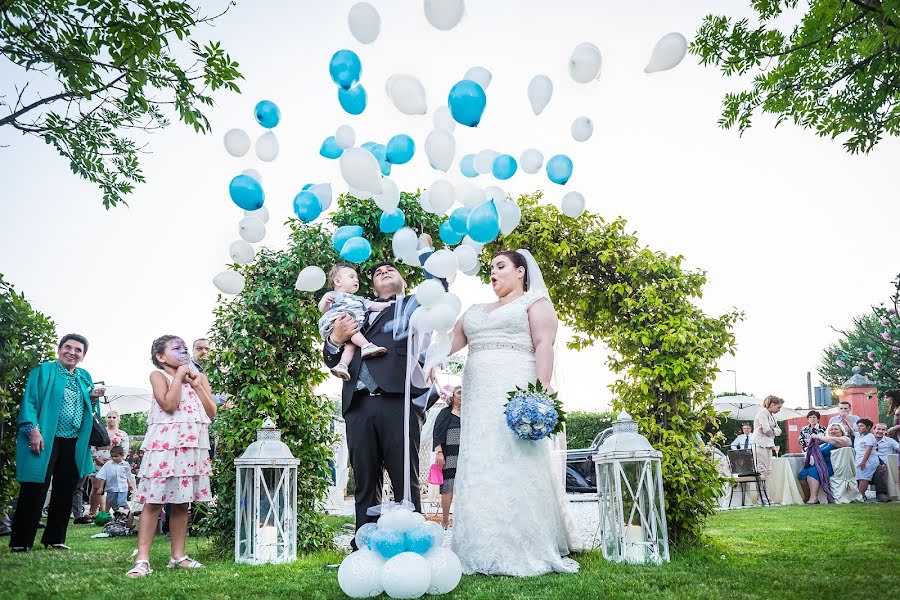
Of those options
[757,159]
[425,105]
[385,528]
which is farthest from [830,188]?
[385,528]

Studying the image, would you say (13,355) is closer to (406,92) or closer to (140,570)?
(140,570)

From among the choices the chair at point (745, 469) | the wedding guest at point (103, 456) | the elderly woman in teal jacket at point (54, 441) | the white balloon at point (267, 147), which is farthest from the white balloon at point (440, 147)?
the chair at point (745, 469)

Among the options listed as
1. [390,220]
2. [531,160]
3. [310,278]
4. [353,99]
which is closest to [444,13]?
[353,99]

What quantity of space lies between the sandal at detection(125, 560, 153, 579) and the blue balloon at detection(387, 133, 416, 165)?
297 centimetres

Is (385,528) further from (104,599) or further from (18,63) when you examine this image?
(18,63)

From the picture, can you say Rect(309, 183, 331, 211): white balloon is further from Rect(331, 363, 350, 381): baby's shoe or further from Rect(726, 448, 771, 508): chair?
Rect(726, 448, 771, 508): chair

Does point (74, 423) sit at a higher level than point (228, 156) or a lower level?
lower

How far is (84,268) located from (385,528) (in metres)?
4.73

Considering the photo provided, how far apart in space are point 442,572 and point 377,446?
1053 millimetres

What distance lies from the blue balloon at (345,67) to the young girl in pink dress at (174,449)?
82.4 inches

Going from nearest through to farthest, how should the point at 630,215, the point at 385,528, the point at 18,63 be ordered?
the point at 385,528 → the point at 18,63 → the point at 630,215

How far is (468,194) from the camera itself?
4434 millimetres

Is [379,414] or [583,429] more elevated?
[583,429]

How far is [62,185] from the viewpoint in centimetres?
595
